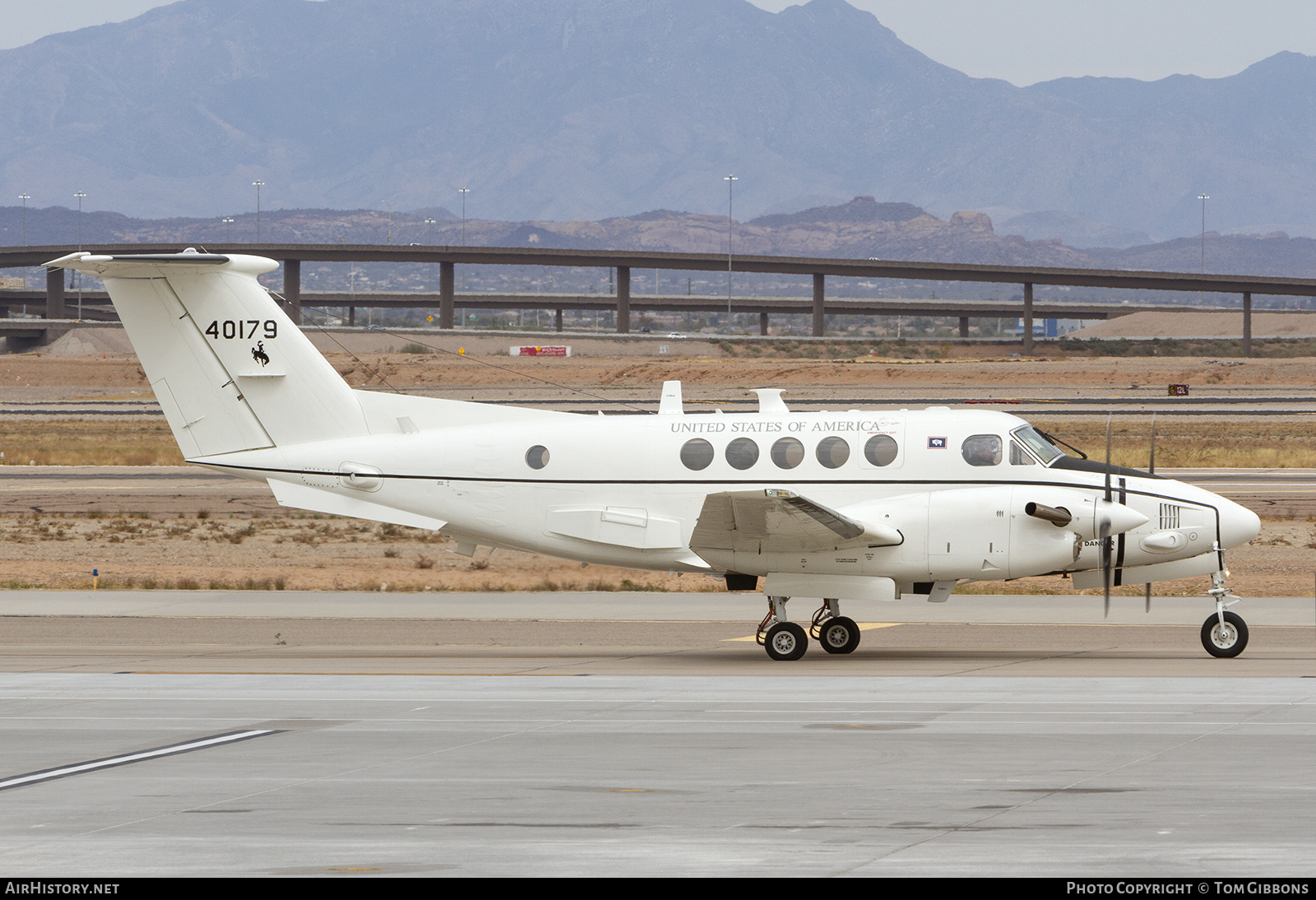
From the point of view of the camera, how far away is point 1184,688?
15320mm

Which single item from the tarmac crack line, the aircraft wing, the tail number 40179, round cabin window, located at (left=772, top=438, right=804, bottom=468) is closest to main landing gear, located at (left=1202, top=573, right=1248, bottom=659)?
the tarmac crack line

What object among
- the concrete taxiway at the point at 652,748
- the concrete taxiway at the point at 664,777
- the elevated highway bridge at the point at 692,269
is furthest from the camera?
the elevated highway bridge at the point at 692,269

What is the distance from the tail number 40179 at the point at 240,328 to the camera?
20.4 metres

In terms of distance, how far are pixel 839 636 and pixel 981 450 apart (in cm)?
311

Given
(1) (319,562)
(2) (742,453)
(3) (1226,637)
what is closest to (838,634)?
(2) (742,453)

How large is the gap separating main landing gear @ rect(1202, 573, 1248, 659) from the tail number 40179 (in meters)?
13.1

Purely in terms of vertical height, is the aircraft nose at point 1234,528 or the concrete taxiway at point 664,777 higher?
the aircraft nose at point 1234,528

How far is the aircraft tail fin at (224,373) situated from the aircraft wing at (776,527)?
542 centimetres

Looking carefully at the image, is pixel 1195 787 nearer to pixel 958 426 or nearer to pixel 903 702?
pixel 903 702

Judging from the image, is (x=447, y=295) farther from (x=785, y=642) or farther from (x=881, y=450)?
(x=785, y=642)

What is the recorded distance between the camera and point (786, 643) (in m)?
18.4

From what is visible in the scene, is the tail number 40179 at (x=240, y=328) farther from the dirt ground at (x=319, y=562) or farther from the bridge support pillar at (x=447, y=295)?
the bridge support pillar at (x=447, y=295)

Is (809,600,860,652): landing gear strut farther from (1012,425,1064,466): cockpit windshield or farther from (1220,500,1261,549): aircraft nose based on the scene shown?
(1220,500,1261,549): aircraft nose

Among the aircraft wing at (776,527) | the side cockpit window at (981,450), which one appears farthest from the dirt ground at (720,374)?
the aircraft wing at (776,527)
